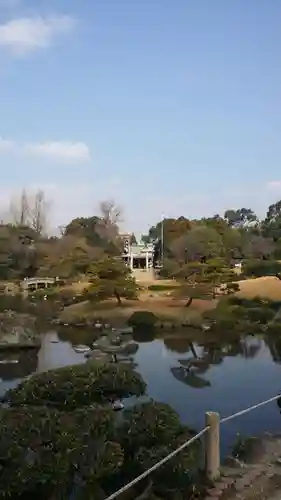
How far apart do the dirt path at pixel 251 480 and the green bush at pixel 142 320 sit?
1380cm

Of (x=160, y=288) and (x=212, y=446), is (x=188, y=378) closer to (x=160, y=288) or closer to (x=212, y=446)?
(x=212, y=446)

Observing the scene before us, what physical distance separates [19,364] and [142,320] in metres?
6.29

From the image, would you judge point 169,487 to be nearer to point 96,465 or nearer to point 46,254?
point 96,465

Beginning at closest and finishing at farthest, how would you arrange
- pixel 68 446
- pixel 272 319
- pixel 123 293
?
pixel 68 446 → pixel 272 319 → pixel 123 293

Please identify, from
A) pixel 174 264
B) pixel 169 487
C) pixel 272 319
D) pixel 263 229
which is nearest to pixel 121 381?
pixel 169 487

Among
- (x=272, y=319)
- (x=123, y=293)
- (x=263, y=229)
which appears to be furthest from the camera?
(x=263, y=229)

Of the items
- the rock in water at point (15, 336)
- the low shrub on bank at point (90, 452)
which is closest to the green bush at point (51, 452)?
the low shrub on bank at point (90, 452)

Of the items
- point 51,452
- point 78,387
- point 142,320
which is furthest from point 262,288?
point 51,452

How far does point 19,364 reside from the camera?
13406 millimetres

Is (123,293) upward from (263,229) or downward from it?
downward

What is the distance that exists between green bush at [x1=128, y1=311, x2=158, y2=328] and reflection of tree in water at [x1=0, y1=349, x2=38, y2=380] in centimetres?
481

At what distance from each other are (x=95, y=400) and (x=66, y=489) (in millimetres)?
1937

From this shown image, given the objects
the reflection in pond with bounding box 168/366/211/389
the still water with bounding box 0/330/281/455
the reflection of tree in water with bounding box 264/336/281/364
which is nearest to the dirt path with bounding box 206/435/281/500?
the still water with bounding box 0/330/281/455

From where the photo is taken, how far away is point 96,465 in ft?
14.6
